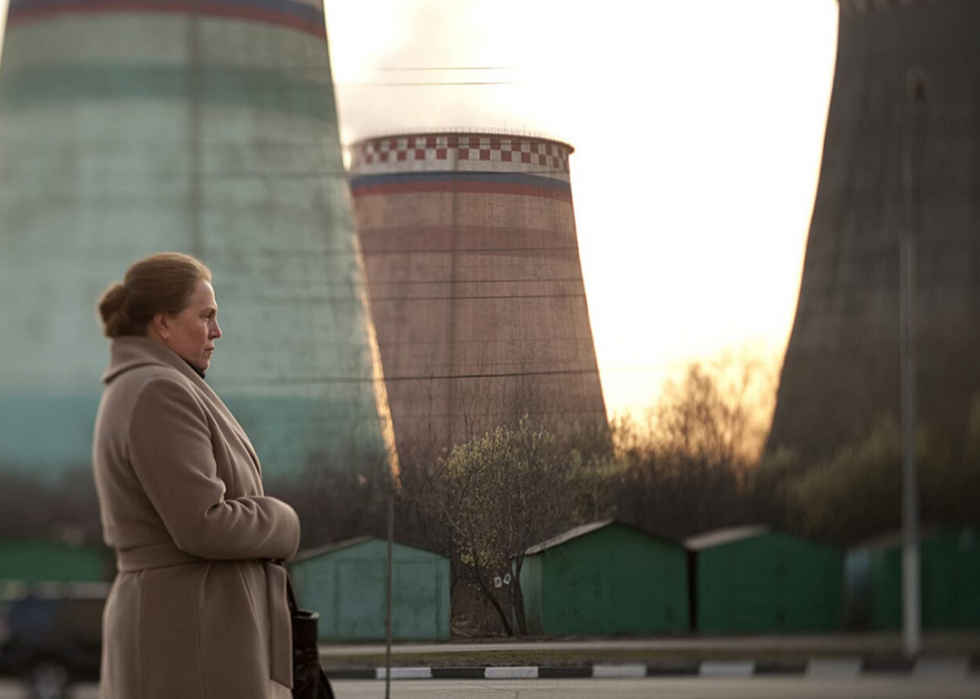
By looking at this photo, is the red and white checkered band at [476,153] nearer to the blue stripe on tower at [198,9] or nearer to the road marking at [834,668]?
the blue stripe on tower at [198,9]

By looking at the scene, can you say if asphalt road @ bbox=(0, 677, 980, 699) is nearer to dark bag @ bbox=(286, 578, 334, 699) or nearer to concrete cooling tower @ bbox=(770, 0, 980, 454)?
concrete cooling tower @ bbox=(770, 0, 980, 454)

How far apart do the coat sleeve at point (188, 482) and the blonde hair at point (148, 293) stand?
92 millimetres

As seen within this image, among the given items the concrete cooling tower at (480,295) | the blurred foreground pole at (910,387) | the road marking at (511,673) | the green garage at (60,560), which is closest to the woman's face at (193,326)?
the concrete cooling tower at (480,295)

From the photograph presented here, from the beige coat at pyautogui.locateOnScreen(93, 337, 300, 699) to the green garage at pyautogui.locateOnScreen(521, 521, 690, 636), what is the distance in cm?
51

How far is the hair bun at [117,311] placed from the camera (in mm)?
1282

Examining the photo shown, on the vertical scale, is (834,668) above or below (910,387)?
below

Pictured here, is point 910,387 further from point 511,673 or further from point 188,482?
point 188,482

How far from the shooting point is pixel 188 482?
119 centimetres

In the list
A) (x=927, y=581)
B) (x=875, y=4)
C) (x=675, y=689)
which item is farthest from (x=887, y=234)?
(x=675, y=689)

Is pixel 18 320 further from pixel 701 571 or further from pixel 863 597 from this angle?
pixel 863 597

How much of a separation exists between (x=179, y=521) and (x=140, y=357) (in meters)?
0.17

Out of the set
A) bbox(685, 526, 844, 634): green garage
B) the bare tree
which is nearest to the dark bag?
the bare tree

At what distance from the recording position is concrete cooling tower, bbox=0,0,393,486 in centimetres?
209

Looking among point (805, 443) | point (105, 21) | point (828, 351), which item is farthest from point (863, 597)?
point (105, 21)
